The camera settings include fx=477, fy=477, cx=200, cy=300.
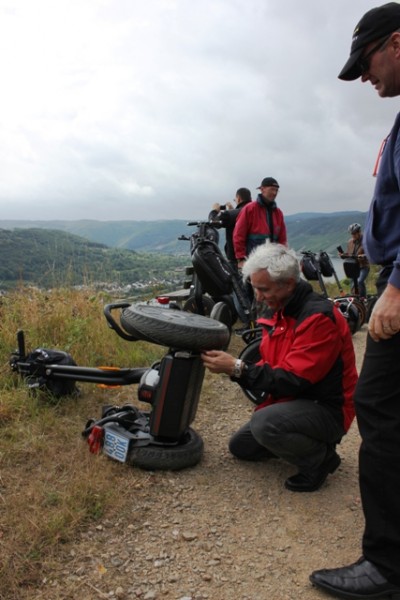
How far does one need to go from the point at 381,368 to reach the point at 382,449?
0.33 m

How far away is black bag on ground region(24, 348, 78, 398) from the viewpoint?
3.75 metres

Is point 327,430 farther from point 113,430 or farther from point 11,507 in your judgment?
point 11,507

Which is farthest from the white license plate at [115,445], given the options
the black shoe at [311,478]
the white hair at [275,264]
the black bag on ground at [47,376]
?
the white hair at [275,264]

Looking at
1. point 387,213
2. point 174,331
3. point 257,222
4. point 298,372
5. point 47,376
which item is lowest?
point 47,376

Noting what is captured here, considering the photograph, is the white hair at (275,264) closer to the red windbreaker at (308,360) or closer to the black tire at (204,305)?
the red windbreaker at (308,360)

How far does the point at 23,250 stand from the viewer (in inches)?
328

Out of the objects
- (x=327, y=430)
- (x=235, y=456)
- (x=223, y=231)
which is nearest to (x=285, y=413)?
(x=327, y=430)

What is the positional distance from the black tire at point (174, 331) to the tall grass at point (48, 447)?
88cm

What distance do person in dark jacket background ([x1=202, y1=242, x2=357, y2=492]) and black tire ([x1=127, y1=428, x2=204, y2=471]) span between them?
0.50 m

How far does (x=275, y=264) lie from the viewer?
2764 mm

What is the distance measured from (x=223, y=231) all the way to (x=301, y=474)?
520 centimetres

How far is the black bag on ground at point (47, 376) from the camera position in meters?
3.75

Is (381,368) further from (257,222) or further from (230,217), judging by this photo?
(230,217)

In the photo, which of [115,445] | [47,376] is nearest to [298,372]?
[115,445]
